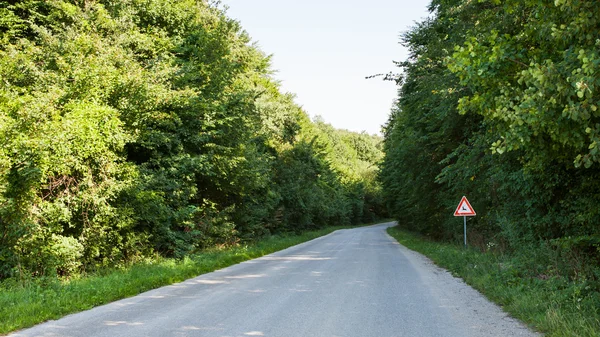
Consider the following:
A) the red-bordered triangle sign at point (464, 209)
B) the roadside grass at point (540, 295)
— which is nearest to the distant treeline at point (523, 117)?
the roadside grass at point (540, 295)

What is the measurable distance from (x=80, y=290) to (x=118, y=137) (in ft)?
18.4

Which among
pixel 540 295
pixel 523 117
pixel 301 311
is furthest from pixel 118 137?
pixel 540 295

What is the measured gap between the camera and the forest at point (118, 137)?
11.1m

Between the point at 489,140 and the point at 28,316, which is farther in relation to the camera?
the point at 489,140

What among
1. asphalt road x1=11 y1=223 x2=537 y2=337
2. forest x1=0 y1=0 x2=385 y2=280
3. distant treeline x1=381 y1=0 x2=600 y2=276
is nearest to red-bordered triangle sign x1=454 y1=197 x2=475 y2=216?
distant treeline x1=381 y1=0 x2=600 y2=276

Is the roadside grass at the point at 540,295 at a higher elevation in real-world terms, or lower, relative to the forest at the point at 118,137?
lower

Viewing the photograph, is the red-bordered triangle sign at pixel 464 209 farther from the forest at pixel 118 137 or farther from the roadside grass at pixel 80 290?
the forest at pixel 118 137

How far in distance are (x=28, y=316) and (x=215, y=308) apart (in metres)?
2.92

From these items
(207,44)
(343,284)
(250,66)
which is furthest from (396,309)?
(250,66)

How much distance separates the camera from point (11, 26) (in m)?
17.7

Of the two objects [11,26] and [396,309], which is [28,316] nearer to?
[396,309]

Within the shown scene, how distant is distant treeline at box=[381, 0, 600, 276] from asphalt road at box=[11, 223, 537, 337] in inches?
98.1

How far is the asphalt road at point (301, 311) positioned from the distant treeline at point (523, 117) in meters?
2.49

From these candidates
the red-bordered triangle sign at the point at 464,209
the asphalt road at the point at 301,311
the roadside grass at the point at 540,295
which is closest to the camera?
the roadside grass at the point at 540,295
